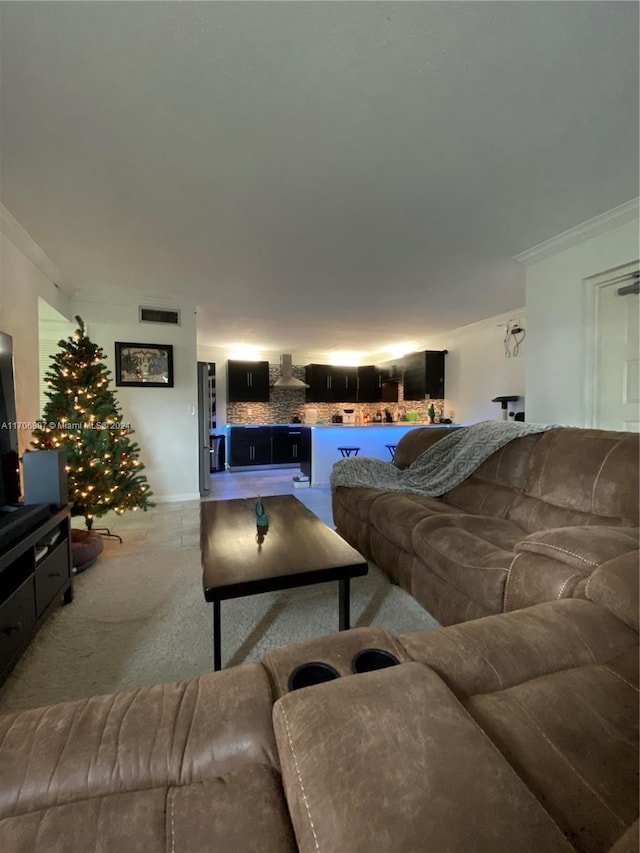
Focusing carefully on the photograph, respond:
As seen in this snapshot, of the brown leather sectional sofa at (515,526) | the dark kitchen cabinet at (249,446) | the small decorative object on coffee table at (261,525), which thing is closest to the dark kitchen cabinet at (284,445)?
the dark kitchen cabinet at (249,446)

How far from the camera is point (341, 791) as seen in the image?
51 centimetres

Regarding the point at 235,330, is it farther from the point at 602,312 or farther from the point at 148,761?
the point at 148,761

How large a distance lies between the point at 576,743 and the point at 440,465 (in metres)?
2.26

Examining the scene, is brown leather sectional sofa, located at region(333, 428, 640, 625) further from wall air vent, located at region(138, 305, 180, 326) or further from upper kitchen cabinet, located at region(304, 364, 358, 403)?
upper kitchen cabinet, located at region(304, 364, 358, 403)

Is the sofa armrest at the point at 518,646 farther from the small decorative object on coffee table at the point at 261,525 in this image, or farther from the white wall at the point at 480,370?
the white wall at the point at 480,370

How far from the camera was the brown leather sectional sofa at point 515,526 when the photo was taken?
4.28 ft

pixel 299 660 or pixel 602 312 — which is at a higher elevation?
pixel 602 312

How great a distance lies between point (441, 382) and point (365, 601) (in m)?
5.12

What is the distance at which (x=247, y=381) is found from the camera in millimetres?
7367

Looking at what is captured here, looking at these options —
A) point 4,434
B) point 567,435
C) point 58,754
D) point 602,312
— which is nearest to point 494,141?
point 567,435

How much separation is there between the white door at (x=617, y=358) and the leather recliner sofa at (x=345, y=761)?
248 cm

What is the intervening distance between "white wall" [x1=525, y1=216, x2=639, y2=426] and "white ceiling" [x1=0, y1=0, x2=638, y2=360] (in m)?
0.28

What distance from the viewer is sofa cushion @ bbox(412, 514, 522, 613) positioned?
148 cm

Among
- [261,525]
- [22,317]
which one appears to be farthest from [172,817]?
[22,317]
